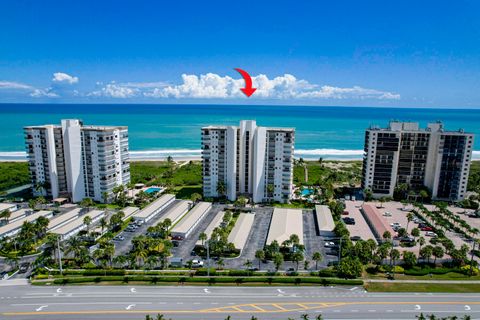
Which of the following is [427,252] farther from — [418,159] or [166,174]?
[166,174]

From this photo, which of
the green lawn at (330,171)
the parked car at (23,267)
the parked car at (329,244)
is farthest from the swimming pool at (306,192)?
the parked car at (23,267)

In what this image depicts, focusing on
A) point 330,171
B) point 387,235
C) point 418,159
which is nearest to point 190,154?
point 330,171

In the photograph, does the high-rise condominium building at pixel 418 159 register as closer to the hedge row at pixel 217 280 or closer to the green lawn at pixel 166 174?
the hedge row at pixel 217 280

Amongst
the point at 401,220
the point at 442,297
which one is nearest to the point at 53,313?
the point at 442,297

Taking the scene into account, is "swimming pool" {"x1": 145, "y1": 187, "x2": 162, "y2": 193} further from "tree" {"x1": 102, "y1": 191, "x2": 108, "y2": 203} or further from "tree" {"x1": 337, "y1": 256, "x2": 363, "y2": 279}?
"tree" {"x1": 337, "y1": 256, "x2": 363, "y2": 279}

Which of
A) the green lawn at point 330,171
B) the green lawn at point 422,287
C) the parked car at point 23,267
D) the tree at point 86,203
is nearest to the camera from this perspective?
the green lawn at point 422,287

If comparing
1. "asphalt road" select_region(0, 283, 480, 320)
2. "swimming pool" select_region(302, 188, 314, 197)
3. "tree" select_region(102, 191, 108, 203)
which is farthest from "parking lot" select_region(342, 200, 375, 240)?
"tree" select_region(102, 191, 108, 203)

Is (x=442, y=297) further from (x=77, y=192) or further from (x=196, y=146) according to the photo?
(x=196, y=146)

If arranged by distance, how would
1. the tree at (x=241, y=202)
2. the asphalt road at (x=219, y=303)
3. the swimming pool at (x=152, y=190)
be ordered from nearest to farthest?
1. the asphalt road at (x=219, y=303)
2. the tree at (x=241, y=202)
3. the swimming pool at (x=152, y=190)
